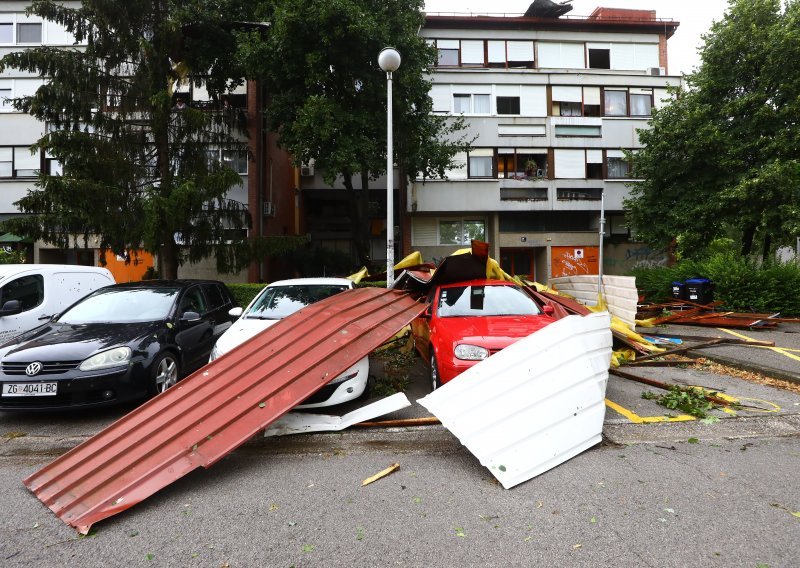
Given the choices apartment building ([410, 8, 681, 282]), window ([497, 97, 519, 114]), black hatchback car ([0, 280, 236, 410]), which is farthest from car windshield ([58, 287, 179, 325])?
window ([497, 97, 519, 114])

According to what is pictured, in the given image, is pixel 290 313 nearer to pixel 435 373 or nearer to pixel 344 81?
pixel 435 373

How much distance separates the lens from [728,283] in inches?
552

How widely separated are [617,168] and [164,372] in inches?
969

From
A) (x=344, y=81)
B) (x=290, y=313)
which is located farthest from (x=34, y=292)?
(x=344, y=81)

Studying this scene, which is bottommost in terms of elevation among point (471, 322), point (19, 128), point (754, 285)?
point (471, 322)

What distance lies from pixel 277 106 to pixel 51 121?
736 centimetres

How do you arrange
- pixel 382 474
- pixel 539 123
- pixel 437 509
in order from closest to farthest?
pixel 437 509, pixel 382 474, pixel 539 123

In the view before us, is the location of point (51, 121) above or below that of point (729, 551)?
above

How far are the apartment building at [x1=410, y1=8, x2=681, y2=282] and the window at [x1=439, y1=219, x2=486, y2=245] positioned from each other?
0.05 metres

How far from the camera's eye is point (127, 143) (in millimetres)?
13180

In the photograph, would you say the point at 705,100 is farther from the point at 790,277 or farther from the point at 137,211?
the point at 137,211

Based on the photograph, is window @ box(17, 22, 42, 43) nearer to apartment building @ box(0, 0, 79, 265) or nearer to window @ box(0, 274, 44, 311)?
apartment building @ box(0, 0, 79, 265)

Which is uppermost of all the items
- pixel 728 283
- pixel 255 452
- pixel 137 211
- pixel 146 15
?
pixel 146 15

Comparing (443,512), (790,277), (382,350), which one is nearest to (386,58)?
(382,350)
